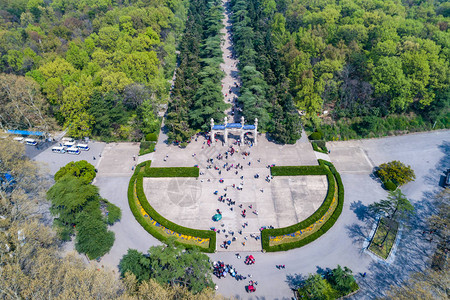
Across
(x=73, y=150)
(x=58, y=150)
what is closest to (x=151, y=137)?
(x=73, y=150)

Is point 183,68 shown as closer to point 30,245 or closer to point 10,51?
point 10,51

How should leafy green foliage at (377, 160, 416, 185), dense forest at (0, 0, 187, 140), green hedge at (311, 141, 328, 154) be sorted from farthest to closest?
dense forest at (0, 0, 187, 140), green hedge at (311, 141, 328, 154), leafy green foliage at (377, 160, 416, 185)

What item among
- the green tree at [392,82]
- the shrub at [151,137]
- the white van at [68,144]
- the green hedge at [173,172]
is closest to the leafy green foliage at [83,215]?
the green hedge at [173,172]

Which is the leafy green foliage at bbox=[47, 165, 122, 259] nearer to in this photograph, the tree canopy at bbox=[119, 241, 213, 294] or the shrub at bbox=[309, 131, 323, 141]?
the tree canopy at bbox=[119, 241, 213, 294]

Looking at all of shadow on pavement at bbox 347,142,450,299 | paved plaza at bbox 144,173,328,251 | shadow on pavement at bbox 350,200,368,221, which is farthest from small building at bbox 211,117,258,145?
shadow on pavement at bbox 347,142,450,299

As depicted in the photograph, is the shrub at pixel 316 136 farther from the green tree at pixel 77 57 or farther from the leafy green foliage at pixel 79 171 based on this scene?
the green tree at pixel 77 57

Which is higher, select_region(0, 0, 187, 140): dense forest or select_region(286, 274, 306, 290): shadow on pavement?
select_region(0, 0, 187, 140): dense forest

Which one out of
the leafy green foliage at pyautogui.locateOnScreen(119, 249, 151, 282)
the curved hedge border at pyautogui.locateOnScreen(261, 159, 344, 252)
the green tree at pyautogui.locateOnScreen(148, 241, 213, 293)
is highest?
the green tree at pyautogui.locateOnScreen(148, 241, 213, 293)

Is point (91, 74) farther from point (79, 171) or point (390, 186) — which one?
point (390, 186)
